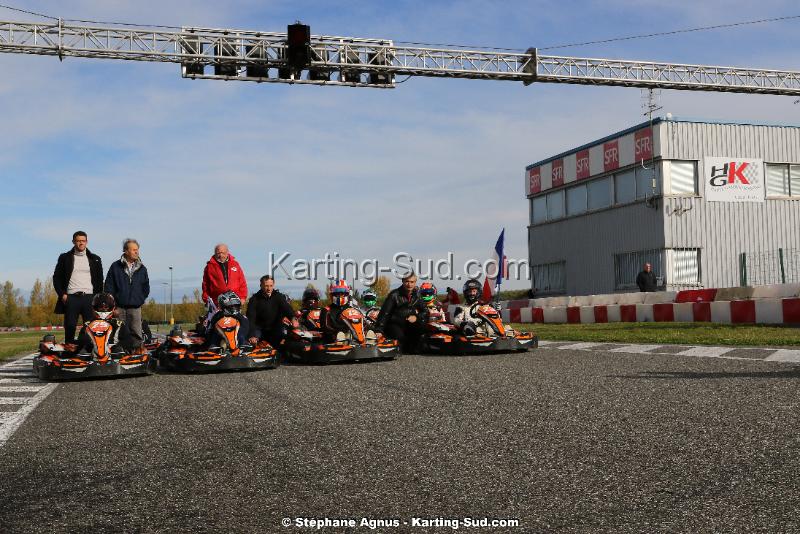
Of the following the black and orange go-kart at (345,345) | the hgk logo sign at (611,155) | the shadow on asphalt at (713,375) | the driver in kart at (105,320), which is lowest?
the shadow on asphalt at (713,375)

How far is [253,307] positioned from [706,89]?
92.1 feet

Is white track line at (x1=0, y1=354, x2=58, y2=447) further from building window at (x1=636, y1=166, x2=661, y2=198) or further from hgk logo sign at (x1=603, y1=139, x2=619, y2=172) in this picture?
hgk logo sign at (x1=603, y1=139, x2=619, y2=172)

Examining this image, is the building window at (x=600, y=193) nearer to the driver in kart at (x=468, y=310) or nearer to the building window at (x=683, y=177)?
the building window at (x=683, y=177)

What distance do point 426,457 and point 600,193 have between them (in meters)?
29.7

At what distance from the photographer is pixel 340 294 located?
40.7ft

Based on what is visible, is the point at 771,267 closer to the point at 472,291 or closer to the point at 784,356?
the point at 472,291

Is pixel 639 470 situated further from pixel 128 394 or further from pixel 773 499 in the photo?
pixel 128 394

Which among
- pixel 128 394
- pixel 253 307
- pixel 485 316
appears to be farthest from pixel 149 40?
pixel 128 394

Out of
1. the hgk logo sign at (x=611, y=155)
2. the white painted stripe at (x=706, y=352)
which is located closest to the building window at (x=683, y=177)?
the hgk logo sign at (x=611, y=155)

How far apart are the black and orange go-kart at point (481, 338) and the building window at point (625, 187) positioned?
1989 cm

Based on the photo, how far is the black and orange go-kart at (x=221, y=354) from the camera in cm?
1049

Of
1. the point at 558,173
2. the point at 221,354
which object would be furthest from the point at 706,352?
the point at 558,173

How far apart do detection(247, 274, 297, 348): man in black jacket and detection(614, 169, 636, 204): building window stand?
21.2 metres

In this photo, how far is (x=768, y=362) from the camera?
29.1 ft
